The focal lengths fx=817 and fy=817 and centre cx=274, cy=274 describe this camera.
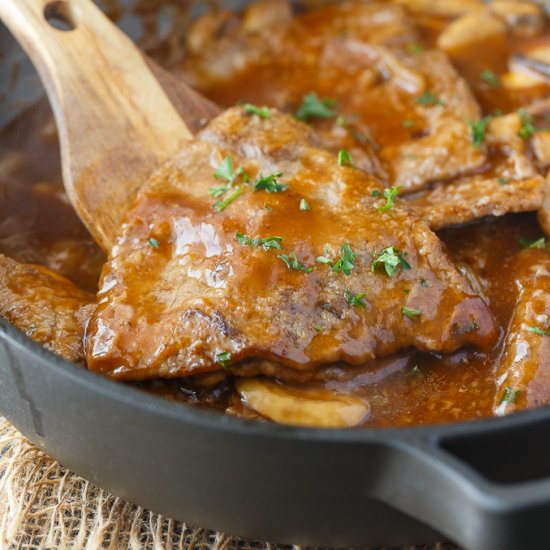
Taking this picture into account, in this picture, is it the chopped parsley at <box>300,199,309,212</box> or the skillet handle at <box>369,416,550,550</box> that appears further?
the chopped parsley at <box>300,199,309,212</box>

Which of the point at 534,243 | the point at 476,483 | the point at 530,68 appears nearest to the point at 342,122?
the point at 534,243

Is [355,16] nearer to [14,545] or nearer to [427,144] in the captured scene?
[427,144]

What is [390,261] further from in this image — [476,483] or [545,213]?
[476,483]

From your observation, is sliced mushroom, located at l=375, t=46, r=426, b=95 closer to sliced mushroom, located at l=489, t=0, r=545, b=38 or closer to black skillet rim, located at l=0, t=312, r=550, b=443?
sliced mushroom, located at l=489, t=0, r=545, b=38

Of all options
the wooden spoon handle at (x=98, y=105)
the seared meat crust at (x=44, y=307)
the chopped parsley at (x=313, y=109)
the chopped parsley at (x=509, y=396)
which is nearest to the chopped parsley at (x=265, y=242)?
the seared meat crust at (x=44, y=307)

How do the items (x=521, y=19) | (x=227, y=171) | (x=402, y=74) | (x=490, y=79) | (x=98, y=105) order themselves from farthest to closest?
(x=521, y=19)
(x=490, y=79)
(x=402, y=74)
(x=98, y=105)
(x=227, y=171)

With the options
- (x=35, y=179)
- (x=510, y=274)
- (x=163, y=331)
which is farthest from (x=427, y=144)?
(x=35, y=179)

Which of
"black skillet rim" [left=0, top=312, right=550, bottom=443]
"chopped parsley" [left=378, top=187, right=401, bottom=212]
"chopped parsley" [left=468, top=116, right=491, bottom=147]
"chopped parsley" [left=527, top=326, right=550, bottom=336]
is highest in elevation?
"black skillet rim" [left=0, top=312, right=550, bottom=443]

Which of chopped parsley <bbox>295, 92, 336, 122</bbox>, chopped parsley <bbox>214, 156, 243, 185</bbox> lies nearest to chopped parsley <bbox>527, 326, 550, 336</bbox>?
chopped parsley <bbox>214, 156, 243, 185</bbox>
